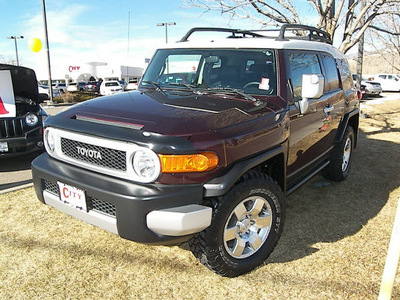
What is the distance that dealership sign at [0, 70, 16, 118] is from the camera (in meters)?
5.23

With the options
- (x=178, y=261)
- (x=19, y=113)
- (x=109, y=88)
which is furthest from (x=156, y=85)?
(x=109, y=88)

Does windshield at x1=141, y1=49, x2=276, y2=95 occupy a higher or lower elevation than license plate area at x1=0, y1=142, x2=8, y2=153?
higher

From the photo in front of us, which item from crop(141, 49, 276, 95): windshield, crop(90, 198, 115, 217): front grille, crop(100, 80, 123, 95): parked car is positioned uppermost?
crop(141, 49, 276, 95): windshield

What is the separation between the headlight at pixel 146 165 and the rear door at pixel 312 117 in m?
1.52

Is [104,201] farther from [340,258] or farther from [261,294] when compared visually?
[340,258]

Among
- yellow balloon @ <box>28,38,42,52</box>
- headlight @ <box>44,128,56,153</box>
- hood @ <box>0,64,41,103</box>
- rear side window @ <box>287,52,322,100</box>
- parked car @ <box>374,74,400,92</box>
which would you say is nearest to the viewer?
headlight @ <box>44,128,56,153</box>

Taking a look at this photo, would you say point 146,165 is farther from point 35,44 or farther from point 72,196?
point 35,44

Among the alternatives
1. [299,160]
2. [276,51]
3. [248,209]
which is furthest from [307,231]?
[276,51]

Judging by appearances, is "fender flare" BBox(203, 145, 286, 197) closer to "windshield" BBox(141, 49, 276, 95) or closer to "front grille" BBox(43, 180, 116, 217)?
"front grille" BBox(43, 180, 116, 217)

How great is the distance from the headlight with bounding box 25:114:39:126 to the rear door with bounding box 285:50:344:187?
13.3ft

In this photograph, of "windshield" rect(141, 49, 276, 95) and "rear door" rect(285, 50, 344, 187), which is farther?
"rear door" rect(285, 50, 344, 187)

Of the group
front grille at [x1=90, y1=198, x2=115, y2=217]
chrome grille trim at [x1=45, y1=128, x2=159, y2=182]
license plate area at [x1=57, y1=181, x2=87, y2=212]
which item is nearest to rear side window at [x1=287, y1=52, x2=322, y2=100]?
chrome grille trim at [x1=45, y1=128, x2=159, y2=182]

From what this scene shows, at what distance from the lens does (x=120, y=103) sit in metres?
2.89

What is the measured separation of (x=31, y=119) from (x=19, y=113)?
24 cm
